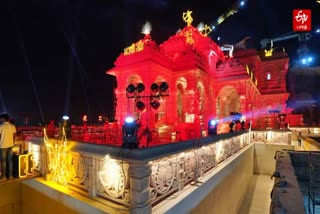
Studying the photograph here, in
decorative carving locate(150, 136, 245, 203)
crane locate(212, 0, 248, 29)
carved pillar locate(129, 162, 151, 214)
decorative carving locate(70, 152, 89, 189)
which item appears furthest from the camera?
crane locate(212, 0, 248, 29)

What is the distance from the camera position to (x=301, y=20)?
30.5 m

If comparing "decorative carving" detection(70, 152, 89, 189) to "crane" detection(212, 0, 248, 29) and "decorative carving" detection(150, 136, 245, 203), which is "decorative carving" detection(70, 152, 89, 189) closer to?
"decorative carving" detection(150, 136, 245, 203)

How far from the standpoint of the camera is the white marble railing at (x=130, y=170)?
3.29 metres

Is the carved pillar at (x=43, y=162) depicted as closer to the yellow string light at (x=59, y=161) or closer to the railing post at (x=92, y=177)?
the yellow string light at (x=59, y=161)

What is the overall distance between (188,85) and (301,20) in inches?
937

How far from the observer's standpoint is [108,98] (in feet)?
124

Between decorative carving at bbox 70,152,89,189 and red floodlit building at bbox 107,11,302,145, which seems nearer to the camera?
decorative carving at bbox 70,152,89,189

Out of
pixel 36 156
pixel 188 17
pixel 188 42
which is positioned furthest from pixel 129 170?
pixel 188 17

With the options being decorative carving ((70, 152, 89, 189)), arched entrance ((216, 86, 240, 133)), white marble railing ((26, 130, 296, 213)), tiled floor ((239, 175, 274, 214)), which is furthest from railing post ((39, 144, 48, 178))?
arched entrance ((216, 86, 240, 133))

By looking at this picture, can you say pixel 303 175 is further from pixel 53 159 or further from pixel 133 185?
pixel 53 159

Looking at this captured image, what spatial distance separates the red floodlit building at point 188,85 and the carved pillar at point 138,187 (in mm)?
9815

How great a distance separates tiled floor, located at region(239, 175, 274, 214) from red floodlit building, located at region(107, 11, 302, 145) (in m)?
4.74

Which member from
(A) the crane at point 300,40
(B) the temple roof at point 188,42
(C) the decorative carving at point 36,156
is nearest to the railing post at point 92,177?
(C) the decorative carving at point 36,156

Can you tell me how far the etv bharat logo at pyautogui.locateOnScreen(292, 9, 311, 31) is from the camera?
1178 inches
